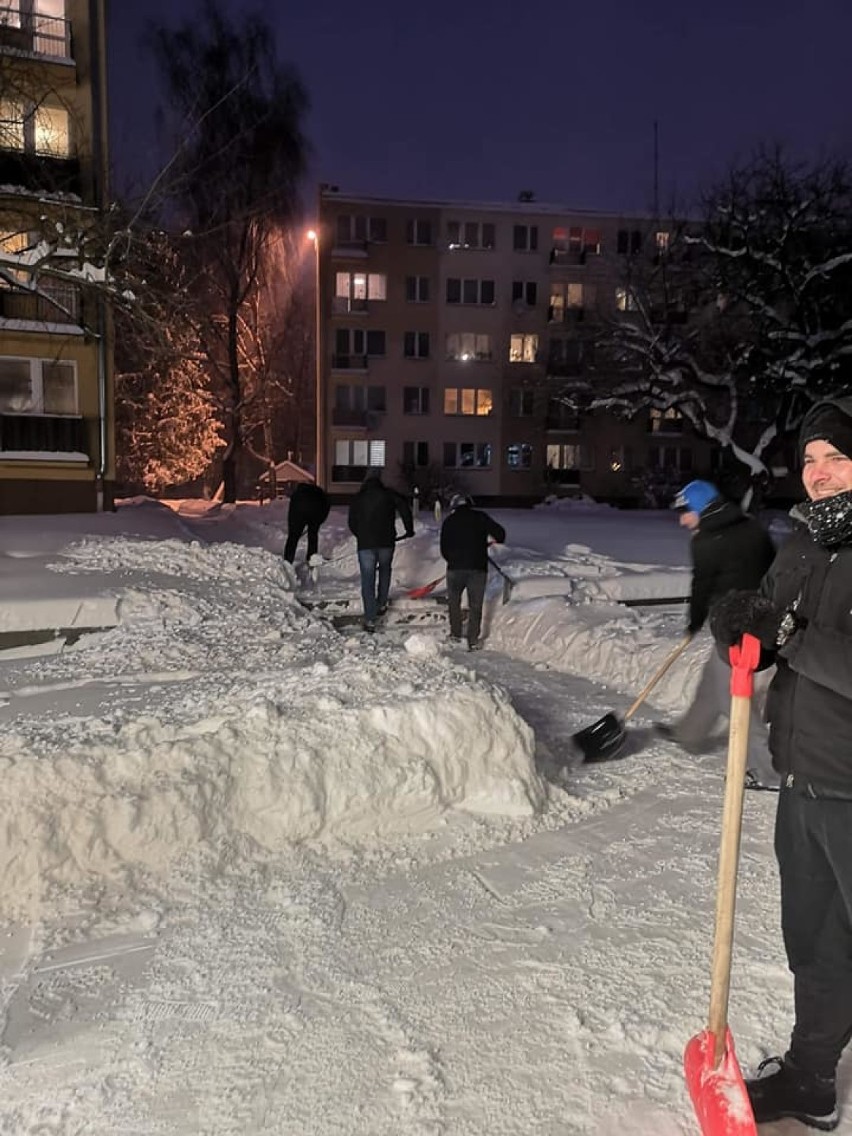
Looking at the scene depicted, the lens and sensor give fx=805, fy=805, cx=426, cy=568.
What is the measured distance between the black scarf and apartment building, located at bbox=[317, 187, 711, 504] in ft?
116

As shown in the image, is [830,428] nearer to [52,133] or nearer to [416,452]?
[52,133]

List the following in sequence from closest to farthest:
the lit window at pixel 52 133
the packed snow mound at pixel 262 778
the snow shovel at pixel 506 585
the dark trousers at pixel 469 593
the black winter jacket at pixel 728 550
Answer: the packed snow mound at pixel 262 778
the black winter jacket at pixel 728 550
the dark trousers at pixel 469 593
the snow shovel at pixel 506 585
the lit window at pixel 52 133

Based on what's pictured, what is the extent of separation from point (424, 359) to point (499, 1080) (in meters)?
37.2

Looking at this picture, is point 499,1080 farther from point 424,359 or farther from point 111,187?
point 424,359

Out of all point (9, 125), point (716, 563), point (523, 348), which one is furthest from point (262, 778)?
point (523, 348)

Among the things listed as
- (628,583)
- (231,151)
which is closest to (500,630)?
(628,583)

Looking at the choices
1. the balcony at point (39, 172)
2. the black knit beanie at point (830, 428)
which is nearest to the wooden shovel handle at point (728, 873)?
the black knit beanie at point (830, 428)

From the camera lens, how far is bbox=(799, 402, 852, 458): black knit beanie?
7.41 ft

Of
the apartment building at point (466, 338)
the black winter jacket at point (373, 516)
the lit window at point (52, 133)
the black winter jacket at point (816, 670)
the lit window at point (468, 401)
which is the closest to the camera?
the black winter jacket at point (816, 670)

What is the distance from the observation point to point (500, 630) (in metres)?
10.1

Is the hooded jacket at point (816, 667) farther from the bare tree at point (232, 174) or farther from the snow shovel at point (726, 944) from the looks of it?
the bare tree at point (232, 174)

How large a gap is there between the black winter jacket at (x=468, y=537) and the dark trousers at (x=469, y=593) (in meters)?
0.07

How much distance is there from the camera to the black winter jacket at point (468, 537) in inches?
359

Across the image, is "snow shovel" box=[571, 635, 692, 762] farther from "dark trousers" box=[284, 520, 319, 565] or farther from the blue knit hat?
"dark trousers" box=[284, 520, 319, 565]
